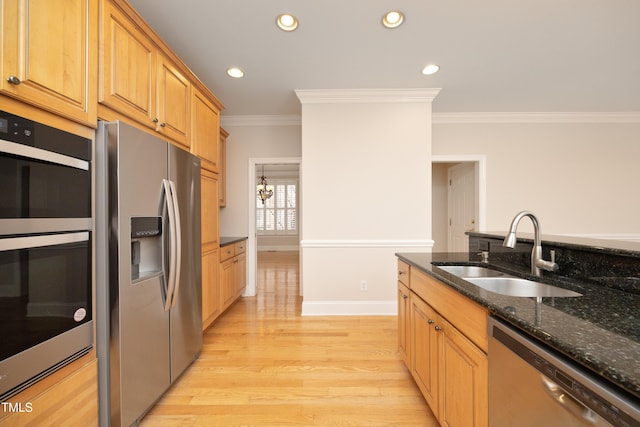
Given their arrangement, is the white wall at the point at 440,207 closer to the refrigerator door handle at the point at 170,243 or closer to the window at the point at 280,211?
the refrigerator door handle at the point at 170,243

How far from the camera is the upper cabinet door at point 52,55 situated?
0.97 m

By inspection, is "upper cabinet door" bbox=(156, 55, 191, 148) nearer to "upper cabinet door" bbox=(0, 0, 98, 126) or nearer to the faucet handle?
"upper cabinet door" bbox=(0, 0, 98, 126)

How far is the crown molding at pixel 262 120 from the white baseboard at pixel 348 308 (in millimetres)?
2601

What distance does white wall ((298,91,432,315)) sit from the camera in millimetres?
3105

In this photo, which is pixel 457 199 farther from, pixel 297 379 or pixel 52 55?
pixel 52 55

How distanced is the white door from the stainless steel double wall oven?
14.6 ft

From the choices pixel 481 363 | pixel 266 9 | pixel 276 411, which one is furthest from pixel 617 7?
pixel 276 411

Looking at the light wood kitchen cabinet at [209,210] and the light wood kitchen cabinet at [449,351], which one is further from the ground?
the light wood kitchen cabinet at [209,210]

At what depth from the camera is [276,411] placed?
1600 millimetres

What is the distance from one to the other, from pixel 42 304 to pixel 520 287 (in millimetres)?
2314

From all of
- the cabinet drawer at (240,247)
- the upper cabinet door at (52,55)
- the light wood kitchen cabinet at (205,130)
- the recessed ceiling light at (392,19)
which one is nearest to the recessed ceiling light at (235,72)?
the light wood kitchen cabinet at (205,130)

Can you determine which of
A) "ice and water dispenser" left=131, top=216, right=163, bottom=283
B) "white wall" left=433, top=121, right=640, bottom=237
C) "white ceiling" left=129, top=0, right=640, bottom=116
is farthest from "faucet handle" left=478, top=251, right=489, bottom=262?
"white wall" left=433, top=121, right=640, bottom=237

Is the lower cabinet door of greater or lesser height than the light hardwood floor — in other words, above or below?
above

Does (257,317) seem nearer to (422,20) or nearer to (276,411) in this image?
(276,411)
